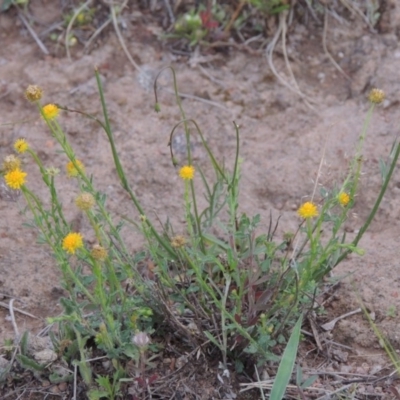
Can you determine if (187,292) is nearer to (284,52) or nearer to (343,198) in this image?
(343,198)

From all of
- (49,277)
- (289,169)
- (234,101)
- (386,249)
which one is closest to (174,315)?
(49,277)

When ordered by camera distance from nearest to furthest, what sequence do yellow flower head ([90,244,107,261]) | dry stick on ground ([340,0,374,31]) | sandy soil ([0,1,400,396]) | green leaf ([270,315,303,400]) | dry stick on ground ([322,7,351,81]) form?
yellow flower head ([90,244,107,261]) < green leaf ([270,315,303,400]) < sandy soil ([0,1,400,396]) < dry stick on ground ([322,7,351,81]) < dry stick on ground ([340,0,374,31])

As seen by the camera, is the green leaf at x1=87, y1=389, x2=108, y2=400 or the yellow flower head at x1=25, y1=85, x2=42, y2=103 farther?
the green leaf at x1=87, y1=389, x2=108, y2=400

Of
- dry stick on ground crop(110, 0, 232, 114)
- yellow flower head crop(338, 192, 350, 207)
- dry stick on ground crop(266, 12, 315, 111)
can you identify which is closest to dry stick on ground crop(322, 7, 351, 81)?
dry stick on ground crop(266, 12, 315, 111)

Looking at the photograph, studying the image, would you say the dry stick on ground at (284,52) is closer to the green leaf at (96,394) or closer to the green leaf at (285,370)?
the green leaf at (285,370)

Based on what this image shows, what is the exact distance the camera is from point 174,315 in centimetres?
187

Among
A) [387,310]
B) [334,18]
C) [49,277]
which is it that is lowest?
[387,310]

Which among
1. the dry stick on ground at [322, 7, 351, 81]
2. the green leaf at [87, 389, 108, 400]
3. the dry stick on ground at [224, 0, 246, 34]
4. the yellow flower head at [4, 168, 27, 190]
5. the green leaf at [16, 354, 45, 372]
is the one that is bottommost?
the green leaf at [87, 389, 108, 400]

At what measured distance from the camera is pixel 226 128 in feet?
9.66

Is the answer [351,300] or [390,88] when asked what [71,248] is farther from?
[390,88]

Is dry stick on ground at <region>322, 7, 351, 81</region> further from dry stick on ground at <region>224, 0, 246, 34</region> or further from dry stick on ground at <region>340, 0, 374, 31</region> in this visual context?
dry stick on ground at <region>224, 0, 246, 34</region>

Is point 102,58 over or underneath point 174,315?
over

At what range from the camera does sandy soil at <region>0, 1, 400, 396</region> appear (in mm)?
2291

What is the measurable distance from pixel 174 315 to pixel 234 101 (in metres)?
1.40
